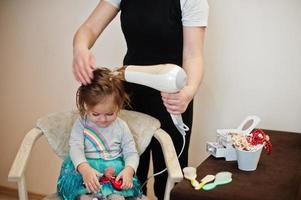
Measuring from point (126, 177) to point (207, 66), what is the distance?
73cm

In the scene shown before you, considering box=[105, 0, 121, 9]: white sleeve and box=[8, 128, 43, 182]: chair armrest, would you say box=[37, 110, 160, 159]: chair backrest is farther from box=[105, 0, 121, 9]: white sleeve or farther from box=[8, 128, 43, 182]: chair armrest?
box=[105, 0, 121, 9]: white sleeve

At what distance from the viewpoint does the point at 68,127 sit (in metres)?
1.43

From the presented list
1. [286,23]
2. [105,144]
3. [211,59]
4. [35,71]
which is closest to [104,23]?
[105,144]

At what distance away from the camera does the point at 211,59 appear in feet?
5.86

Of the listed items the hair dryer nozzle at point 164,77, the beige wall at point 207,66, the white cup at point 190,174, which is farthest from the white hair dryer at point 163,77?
the beige wall at point 207,66

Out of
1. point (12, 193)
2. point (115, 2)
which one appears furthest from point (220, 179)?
point (12, 193)

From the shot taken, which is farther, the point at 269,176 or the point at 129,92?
the point at 129,92

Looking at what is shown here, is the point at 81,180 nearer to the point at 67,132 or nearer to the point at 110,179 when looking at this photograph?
the point at 110,179

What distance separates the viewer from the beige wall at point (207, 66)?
1674mm

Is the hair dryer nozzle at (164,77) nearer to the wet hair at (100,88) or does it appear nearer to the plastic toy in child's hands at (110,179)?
the wet hair at (100,88)

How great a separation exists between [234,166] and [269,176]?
12cm

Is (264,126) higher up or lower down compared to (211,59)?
lower down

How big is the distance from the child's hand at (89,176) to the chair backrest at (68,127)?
17cm

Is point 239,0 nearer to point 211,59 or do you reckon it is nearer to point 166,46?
point 211,59
